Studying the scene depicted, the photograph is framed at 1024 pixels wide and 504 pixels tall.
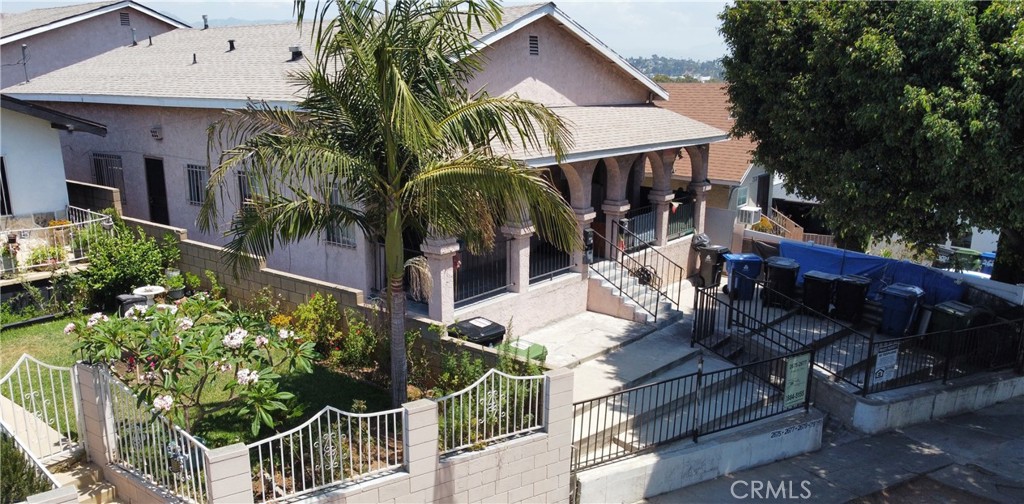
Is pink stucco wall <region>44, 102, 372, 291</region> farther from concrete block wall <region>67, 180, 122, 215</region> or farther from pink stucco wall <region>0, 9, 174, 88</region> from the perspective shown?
pink stucco wall <region>0, 9, 174, 88</region>

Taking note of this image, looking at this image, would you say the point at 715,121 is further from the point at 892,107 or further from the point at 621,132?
the point at 892,107

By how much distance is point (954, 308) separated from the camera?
1308 cm

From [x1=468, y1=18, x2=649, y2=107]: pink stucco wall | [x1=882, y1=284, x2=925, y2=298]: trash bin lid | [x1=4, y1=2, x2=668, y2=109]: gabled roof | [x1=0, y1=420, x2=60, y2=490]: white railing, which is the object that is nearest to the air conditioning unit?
[x1=4, y1=2, x2=668, y2=109]: gabled roof

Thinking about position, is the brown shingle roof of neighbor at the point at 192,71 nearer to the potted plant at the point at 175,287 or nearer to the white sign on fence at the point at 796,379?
the potted plant at the point at 175,287

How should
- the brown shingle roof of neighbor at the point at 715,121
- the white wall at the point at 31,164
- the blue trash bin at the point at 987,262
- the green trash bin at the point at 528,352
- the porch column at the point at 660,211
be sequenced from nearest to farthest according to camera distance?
1. the green trash bin at the point at 528,352
2. the white wall at the point at 31,164
3. the porch column at the point at 660,211
4. the brown shingle roof of neighbor at the point at 715,121
5. the blue trash bin at the point at 987,262

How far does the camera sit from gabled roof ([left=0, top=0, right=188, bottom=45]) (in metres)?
18.8

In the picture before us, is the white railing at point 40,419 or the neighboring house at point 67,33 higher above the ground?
the neighboring house at point 67,33

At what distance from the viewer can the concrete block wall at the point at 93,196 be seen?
14.3 meters

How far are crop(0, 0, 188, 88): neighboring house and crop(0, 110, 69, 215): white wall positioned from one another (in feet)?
21.8

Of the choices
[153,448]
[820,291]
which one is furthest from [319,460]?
[820,291]

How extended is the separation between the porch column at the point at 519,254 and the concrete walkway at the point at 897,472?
183 inches

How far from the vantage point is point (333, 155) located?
25.1ft

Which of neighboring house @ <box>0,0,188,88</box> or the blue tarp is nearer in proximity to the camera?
the blue tarp

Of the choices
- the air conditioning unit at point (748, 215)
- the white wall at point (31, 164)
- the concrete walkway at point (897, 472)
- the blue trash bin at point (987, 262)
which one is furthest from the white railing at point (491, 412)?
the blue trash bin at point (987, 262)
